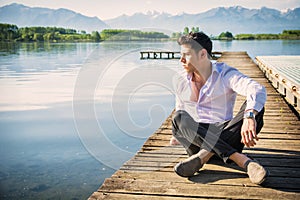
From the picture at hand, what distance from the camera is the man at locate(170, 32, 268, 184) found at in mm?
2434

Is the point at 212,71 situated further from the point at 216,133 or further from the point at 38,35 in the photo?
the point at 38,35

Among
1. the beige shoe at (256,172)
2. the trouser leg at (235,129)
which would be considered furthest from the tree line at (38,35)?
the beige shoe at (256,172)

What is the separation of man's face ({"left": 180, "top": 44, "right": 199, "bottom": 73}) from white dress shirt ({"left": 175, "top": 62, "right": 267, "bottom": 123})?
0.55 ft

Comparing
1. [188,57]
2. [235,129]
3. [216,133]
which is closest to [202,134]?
[216,133]

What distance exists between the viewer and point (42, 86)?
44.9 ft

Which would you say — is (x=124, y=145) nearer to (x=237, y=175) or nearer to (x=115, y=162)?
(x=115, y=162)

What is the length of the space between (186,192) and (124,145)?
4407 millimetres

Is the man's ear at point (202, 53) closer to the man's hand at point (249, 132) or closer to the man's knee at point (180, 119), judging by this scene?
the man's knee at point (180, 119)

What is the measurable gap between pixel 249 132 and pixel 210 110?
0.54 metres

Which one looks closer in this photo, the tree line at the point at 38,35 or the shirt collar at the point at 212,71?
the shirt collar at the point at 212,71

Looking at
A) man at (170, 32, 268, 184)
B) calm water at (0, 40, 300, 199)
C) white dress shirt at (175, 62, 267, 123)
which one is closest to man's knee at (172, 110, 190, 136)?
man at (170, 32, 268, 184)

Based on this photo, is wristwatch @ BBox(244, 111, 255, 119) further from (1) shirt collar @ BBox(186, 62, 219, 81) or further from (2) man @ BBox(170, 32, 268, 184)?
(1) shirt collar @ BBox(186, 62, 219, 81)

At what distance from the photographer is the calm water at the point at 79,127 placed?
4.68 metres

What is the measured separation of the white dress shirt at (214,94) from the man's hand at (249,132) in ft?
1.02
